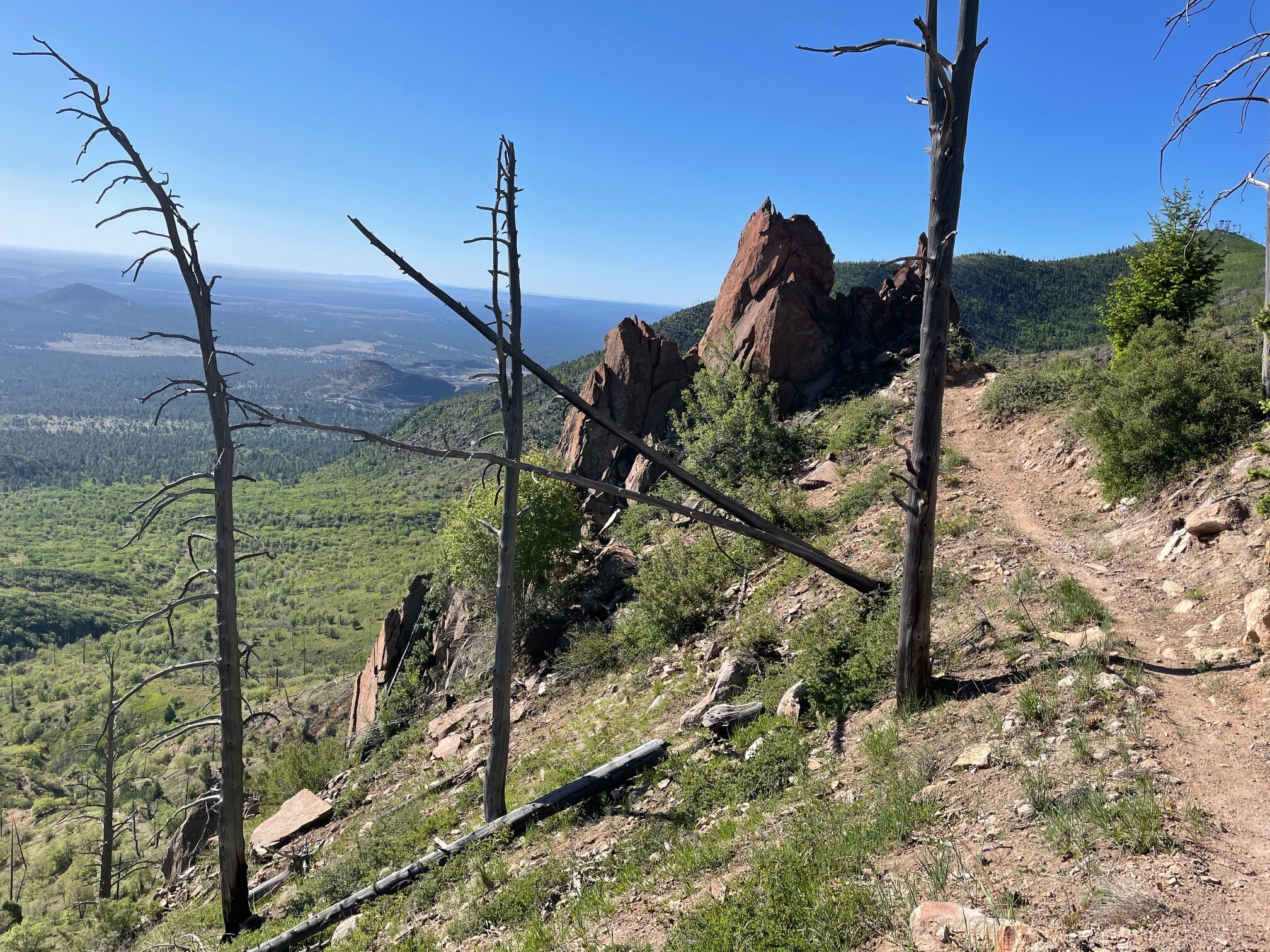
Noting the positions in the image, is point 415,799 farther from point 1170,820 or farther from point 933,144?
point 933,144

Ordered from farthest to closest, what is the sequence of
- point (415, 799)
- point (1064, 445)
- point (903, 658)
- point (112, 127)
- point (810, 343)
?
point (810, 343) → point (1064, 445) → point (415, 799) → point (112, 127) → point (903, 658)

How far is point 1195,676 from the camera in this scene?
5516 millimetres

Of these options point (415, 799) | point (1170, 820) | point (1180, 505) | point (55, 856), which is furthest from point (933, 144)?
point (55, 856)

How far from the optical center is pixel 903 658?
6.27 metres

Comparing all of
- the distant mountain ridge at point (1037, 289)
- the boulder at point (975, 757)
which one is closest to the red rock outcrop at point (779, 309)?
the boulder at point (975, 757)

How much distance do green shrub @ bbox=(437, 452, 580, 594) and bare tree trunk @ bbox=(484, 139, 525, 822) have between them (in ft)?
22.8

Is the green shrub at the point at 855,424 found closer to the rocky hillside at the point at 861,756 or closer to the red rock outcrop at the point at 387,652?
the rocky hillside at the point at 861,756

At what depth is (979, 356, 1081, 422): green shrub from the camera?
52.6ft

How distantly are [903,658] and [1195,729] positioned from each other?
81.7 inches

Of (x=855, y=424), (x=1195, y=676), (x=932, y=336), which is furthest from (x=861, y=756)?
(x=855, y=424)

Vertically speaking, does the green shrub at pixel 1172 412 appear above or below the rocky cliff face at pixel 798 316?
below

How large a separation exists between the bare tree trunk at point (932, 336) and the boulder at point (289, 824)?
427 inches

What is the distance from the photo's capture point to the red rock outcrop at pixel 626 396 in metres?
22.8

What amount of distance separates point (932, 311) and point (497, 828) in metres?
7.01
